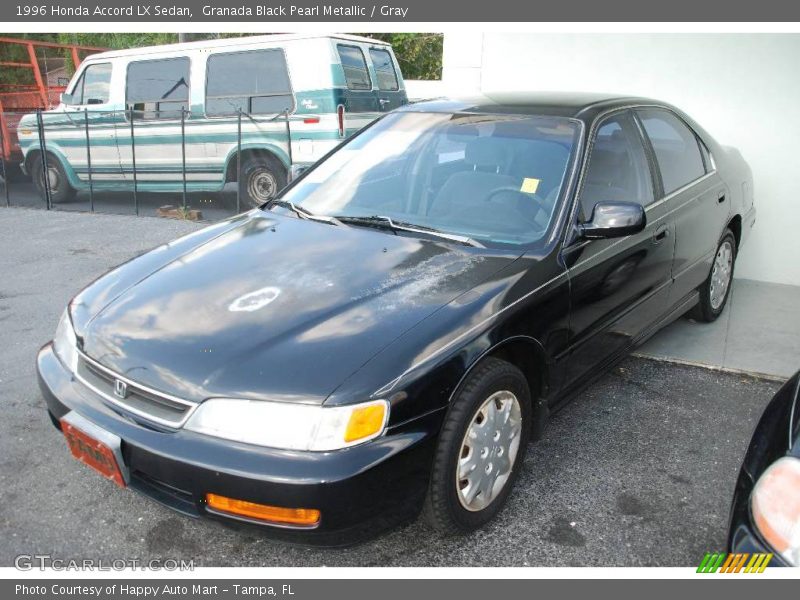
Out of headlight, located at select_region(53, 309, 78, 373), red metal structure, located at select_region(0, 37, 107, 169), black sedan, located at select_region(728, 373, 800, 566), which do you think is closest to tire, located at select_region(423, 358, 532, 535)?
black sedan, located at select_region(728, 373, 800, 566)

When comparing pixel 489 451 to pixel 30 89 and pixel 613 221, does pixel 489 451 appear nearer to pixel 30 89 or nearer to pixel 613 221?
pixel 613 221

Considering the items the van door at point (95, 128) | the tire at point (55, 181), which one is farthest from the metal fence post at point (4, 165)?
the van door at point (95, 128)

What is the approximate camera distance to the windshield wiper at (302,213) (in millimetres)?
3427

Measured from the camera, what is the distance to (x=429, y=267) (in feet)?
9.51

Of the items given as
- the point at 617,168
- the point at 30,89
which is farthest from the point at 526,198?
the point at 30,89

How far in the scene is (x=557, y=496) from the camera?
3.05 meters

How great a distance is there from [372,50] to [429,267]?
23.4 feet

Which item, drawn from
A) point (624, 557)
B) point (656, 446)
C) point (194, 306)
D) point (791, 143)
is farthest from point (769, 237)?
point (194, 306)

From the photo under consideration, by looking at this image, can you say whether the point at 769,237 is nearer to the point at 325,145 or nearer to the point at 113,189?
the point at 325,145

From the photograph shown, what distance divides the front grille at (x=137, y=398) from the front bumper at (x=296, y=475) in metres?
0.04

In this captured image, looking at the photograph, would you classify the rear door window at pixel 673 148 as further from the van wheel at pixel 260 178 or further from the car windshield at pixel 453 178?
the van wheel at pixel 260 178

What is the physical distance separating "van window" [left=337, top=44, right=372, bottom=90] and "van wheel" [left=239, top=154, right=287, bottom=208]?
1.36m

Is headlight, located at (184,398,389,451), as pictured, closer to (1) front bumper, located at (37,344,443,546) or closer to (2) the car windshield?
(1) front bumper, located at (37,344,443,546)

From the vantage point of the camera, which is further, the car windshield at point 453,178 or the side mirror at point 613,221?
the car windshield at point 453,178
